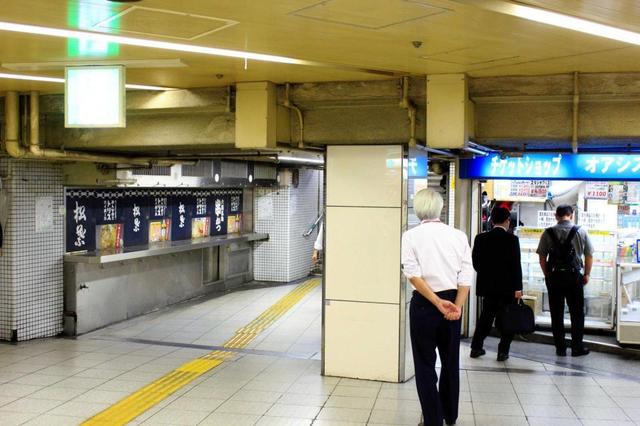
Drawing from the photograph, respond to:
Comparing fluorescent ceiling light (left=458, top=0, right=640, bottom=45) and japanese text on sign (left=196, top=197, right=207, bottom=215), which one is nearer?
fluorescent ceiling light (left=458, top=0, right=640, bottom=45)

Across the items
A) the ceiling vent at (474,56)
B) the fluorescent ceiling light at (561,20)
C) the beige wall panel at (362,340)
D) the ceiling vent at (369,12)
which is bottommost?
the beige wall panel at (362,340)

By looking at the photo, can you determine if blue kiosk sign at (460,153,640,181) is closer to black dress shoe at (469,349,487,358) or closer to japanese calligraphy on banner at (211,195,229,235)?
black dress shoe at (469,349,487,358)

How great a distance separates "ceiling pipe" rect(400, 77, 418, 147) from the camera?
222 inches

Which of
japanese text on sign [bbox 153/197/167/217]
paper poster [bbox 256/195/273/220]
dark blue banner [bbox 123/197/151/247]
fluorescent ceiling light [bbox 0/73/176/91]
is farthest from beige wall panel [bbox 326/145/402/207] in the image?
paper poster [bbox 256/195/273/220]

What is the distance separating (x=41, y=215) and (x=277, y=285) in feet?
18.5

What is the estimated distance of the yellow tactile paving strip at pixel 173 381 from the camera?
16.6ft

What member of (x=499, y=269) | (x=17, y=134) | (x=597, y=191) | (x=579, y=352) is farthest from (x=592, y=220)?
(x=17, y=134)

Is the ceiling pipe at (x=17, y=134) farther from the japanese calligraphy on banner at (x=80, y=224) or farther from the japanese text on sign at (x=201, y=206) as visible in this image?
the japanese text on sign at (x=201, y=206)

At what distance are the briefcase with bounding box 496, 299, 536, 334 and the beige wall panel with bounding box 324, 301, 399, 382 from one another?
4.72 feet

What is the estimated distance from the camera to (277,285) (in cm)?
1273

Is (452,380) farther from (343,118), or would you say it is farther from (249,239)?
(249,239)

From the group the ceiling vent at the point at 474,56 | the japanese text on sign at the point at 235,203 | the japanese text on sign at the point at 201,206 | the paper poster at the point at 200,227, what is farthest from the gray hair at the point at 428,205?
the japanese text on sign at the point at 235,203

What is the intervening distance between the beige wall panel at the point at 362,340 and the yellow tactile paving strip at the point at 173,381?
51.6 inches

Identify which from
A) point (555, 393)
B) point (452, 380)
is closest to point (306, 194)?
point (555, 393)
